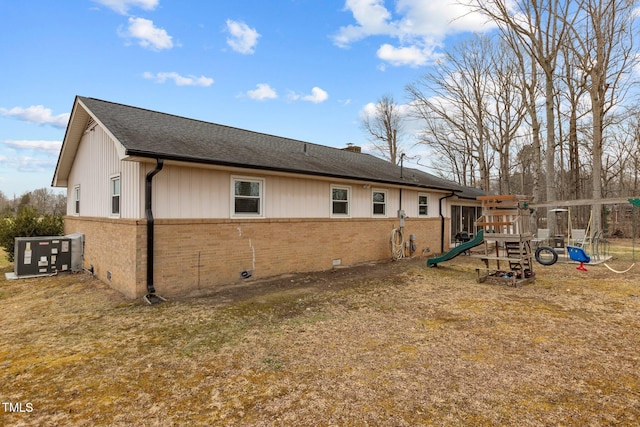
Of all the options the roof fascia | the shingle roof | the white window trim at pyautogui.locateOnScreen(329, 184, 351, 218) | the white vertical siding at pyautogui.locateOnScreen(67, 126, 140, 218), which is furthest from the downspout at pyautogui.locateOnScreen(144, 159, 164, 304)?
the white window trim at pyautogui.locateOnScreen(329, 184, 351, 218)

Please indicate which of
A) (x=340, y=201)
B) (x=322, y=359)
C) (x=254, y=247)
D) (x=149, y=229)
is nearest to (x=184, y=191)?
(x=149, y=229)

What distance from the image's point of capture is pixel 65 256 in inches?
408

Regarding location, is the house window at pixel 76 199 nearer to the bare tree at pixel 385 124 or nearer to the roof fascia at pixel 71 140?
the roof fascia at pixel 71 140

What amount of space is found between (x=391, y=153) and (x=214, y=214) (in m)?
31.1

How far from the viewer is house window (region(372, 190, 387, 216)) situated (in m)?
12.4

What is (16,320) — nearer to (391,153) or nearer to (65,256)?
(65,256)

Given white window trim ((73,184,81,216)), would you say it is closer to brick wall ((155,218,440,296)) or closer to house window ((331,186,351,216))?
brick wall ((155,218,440,296))

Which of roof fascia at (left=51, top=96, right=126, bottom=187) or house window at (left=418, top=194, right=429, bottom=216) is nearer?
roof fascia at (left=51, top=96, right=126, bottom=187)

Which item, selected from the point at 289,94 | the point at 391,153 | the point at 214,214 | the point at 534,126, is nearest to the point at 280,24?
the point at 289,94

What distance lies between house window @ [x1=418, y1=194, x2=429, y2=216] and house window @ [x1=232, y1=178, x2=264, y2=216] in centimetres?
836

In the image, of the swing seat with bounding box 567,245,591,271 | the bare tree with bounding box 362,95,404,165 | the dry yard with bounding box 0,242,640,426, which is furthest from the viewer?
the bare tree with bounding box 362,95,404,165

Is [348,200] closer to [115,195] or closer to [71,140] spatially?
[115,195]

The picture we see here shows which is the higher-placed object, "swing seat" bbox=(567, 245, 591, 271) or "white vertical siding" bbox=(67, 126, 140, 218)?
"white vertical siding" bbox=(67, 126, 140, 218)

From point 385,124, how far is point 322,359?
36.5 m
